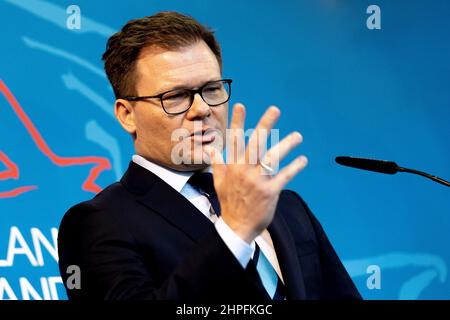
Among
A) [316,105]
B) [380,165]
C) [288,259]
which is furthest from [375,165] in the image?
[316,105]

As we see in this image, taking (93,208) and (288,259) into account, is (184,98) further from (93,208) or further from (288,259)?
(288,259)

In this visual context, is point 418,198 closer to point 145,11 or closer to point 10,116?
point 145,11

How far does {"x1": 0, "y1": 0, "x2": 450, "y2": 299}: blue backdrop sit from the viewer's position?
2752 mm

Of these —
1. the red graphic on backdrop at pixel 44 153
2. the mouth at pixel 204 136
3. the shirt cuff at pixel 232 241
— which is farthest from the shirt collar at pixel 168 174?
the red graphic on backdrop at pixel 44 153

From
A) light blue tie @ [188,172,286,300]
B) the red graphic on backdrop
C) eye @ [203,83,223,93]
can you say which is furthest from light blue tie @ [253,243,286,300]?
the red graphic on backdrop

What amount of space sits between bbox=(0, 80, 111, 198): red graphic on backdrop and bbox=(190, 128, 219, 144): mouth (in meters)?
1.17

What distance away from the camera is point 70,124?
2770mm

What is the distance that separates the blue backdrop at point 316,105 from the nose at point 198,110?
45.8 inches

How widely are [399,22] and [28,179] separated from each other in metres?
1.65

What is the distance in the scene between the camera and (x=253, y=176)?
1271 millimetres

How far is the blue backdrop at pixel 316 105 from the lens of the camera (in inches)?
108

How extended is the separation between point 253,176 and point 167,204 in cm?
44

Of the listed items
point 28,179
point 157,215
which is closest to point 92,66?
point 28,179
